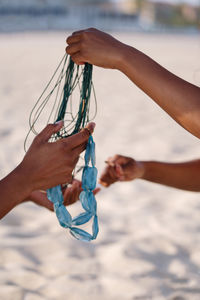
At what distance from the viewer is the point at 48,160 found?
154 centimetres

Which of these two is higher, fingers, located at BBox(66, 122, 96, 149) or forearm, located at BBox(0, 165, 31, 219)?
fingers, located at BBox(66, 122, 96, 149)

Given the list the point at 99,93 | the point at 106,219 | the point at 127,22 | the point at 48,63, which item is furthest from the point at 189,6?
the point at 106,219

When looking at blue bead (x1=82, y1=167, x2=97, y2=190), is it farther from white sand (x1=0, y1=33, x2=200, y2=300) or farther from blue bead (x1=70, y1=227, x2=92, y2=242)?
white sand (x1=0, y1=33, x2=200, y2=300)

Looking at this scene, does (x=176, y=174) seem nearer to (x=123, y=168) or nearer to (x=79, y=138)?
(x=123, y=168)

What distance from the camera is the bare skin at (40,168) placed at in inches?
60.6

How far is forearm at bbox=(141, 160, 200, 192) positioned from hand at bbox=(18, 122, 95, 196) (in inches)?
29.9

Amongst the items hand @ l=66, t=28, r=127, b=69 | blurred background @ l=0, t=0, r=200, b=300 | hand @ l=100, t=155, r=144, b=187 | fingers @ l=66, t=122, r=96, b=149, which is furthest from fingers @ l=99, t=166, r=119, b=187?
hand @ l=66, t=28, r=127, b=69

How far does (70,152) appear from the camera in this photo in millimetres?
1592

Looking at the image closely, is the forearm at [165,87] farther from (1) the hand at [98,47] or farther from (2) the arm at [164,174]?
(2) the arm at [164,174]

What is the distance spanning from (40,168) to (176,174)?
0.98 meters

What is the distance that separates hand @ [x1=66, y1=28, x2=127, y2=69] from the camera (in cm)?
147

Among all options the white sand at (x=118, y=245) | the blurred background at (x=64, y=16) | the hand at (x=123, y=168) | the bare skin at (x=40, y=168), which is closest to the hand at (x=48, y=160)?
the bare skin at (x=40, y=168)

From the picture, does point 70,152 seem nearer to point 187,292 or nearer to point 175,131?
point 187,292

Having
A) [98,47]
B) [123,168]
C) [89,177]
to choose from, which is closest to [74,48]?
[98,47]
